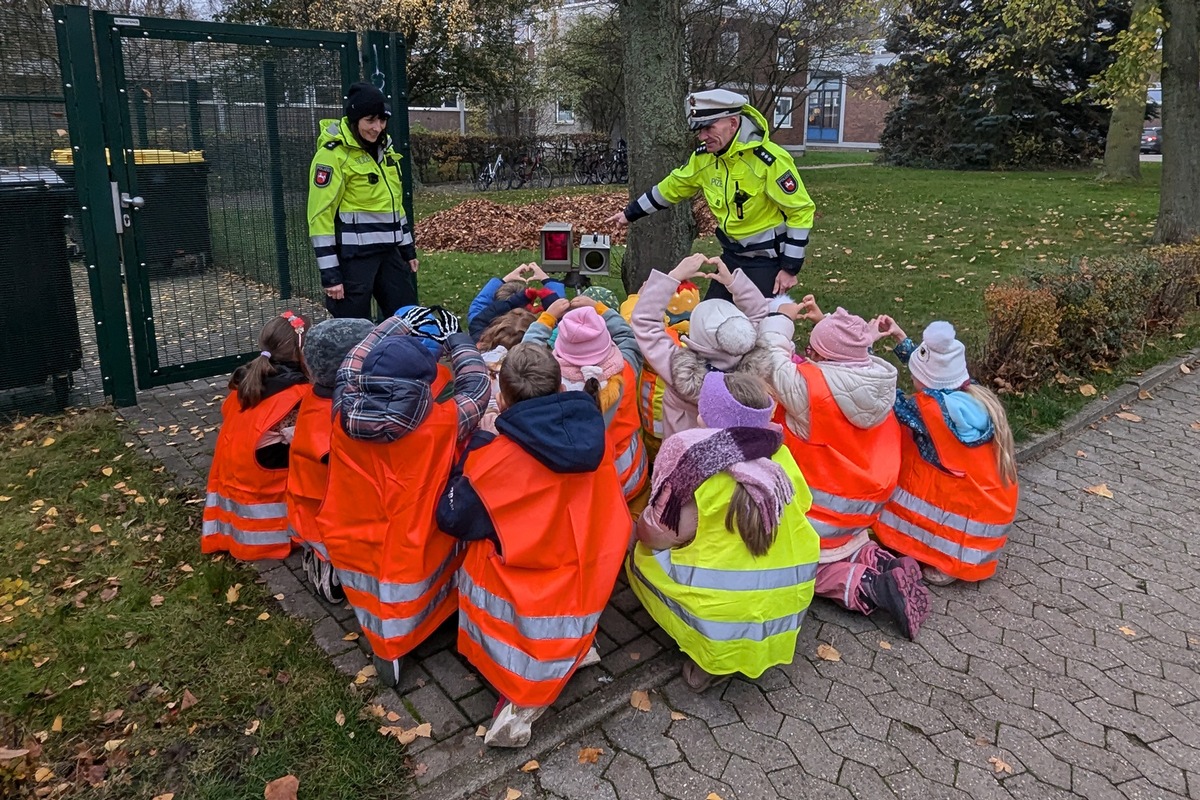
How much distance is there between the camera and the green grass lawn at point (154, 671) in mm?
2744

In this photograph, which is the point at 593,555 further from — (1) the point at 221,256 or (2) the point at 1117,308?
(2) the point at 1117,308

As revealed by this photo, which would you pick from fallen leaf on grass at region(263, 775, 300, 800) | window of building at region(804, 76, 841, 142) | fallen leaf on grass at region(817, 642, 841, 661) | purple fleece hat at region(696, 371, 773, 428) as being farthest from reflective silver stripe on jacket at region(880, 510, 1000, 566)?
window of building at region(804, 76, 841, 142)

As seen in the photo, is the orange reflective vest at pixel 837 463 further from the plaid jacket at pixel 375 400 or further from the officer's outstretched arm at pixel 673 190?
the officer's outstretched arm at pixel 673 190

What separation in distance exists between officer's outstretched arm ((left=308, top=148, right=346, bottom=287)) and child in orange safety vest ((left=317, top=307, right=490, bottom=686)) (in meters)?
2.10

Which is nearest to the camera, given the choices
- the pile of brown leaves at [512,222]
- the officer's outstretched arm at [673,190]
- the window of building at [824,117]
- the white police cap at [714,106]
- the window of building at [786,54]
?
the white police cap at [714,106]

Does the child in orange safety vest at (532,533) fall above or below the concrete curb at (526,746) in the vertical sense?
above

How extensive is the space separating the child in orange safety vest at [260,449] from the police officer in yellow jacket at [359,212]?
4.11ft

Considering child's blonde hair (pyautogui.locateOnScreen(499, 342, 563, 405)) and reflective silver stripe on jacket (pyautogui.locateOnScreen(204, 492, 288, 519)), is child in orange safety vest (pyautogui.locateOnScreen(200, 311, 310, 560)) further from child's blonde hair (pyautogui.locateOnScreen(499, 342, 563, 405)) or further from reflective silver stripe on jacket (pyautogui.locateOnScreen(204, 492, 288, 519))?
child's blonde hair (pyautogui.locateOnScreen(499, 342, 563, 405))

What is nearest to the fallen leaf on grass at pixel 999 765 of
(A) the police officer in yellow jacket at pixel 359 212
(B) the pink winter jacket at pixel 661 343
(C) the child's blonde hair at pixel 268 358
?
(B) the pink winter jacket at pixel 661 343

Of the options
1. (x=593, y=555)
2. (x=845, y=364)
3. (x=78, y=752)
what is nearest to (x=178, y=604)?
(x=78, y=752)

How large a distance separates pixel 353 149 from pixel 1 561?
2.81m

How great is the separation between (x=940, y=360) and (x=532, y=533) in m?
2.07

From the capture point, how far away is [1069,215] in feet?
46.1

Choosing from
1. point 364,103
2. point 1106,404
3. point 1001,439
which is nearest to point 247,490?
point 364,103
